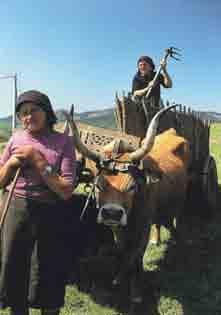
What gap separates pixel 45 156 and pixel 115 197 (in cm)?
117

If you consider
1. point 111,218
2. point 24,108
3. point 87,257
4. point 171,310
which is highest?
point 24,108

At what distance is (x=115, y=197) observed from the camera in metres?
4.18

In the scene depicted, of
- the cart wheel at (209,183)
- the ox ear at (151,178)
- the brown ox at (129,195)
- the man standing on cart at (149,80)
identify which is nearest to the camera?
the brown ox at (129,195)

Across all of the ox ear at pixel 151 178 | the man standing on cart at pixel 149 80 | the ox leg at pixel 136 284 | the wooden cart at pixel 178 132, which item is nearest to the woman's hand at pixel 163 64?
the man standing on cart at pixel 149 80

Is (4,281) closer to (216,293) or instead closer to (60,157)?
(60,157)

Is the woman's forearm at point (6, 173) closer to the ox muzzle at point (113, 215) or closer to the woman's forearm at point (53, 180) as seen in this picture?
the woman's forearm at point (53, 180)

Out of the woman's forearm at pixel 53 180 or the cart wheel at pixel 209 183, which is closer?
the woman's forearm at pixel 53 180

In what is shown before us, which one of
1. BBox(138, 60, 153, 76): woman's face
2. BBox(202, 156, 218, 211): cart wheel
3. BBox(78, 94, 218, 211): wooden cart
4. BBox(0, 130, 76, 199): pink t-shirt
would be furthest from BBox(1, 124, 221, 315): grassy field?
BBox(138, 60, 153, 76): woman's face

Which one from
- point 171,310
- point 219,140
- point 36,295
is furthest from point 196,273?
point 219,140

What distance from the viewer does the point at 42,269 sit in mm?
3498

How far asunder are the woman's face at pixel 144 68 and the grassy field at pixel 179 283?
3070 mm

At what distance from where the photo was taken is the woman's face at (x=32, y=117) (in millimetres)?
3271

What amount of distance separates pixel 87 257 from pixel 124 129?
7.00ft

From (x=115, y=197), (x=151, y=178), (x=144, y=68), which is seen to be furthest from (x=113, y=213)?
(x=144, y=68)
